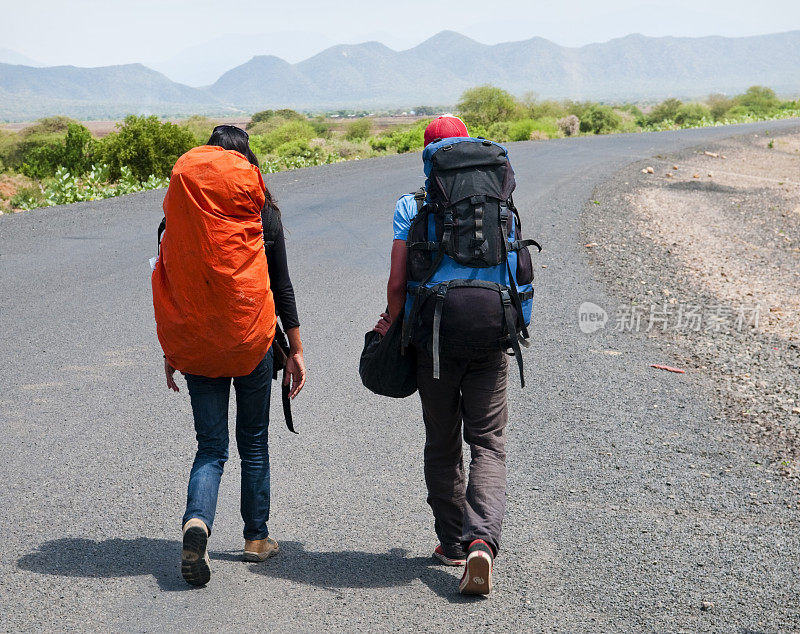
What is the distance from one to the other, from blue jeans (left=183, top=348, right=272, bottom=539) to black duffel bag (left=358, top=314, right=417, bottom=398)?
0.43 meters

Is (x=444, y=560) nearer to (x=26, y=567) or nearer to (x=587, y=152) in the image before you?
(x=26, y=567)

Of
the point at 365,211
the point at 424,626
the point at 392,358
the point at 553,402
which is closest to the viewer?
the point at 424,626

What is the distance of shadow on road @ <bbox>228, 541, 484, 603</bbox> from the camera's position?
3.45 m

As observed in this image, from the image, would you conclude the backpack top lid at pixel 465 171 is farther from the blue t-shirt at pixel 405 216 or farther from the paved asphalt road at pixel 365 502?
the paved asphalt road at pixel 365 502

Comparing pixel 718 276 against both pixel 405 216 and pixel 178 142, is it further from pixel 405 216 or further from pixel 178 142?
pixel 178 142

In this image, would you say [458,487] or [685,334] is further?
[685,334]

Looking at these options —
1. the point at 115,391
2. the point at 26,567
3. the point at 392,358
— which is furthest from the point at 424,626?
the point at 115,391

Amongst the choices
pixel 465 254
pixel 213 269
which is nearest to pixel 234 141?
pixel 213 269

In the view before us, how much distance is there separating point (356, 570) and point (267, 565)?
39cm

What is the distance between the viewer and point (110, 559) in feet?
11.8

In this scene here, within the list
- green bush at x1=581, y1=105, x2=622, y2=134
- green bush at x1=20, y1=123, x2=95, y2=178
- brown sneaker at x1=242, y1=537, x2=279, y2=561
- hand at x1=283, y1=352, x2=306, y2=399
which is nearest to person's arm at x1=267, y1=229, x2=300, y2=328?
hand at x1=283, y1=352, x2=306, y2=399

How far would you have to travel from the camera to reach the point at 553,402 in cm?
569

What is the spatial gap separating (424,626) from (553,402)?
2.80 meters

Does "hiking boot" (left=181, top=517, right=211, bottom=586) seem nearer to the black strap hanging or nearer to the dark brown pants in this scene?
the dark brown pants
